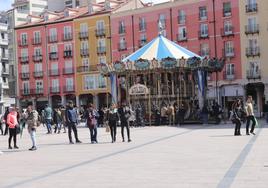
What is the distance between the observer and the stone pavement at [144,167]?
10.9 metres

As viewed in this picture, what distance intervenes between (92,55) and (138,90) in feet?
111

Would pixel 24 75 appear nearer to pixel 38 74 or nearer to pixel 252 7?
pixel 38 74

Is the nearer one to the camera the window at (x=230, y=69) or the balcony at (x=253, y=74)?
the balcony at (x=253, y=74)

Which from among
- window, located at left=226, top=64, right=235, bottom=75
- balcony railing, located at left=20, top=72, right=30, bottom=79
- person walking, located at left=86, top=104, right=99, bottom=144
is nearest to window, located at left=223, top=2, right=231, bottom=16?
window, located at left=226, top=64, right=235, bottom=75

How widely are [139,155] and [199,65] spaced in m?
Answer: 24.2

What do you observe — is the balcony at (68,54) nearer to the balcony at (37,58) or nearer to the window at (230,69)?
the balcony at (37,58)

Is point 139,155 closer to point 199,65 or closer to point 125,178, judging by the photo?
point 125,178

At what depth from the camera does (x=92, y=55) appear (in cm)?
7306

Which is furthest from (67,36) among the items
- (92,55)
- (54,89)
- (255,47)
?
(255,47)

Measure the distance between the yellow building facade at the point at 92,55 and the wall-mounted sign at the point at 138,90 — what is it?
1217 inches

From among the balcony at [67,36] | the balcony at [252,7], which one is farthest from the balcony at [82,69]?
the balcony at [252,7]

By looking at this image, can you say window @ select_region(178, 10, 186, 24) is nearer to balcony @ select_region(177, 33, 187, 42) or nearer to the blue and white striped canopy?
balcony @ select_region(177, 33, 187, 42)

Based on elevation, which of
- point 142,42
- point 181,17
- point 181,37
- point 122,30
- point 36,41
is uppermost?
point 181,17

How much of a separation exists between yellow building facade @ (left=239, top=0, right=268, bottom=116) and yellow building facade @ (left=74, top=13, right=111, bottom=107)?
1837 cm
